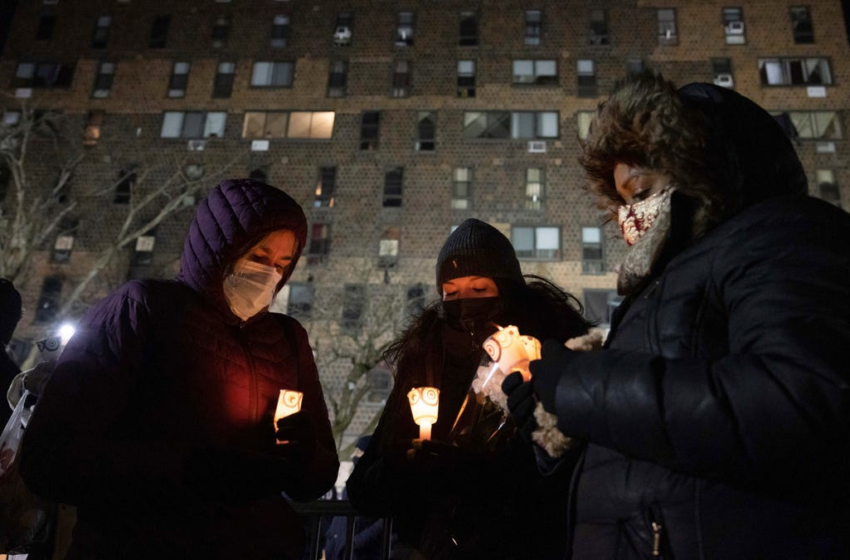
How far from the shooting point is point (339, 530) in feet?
22.1

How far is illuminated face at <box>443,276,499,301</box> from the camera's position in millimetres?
3582

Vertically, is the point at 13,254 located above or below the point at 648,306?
above

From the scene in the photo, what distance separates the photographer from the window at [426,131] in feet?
88.8

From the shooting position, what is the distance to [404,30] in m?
29.0

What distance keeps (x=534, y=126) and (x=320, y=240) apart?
37.0 feet

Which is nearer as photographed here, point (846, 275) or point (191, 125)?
point (846, 275)

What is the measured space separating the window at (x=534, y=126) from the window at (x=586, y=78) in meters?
1.81

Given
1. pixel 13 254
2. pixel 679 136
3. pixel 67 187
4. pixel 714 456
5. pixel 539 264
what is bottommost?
→ pixel 714 456

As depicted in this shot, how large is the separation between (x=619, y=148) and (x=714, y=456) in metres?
1.16

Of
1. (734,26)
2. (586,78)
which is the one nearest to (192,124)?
(586,78)

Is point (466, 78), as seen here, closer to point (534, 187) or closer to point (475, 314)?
point (534, 187)

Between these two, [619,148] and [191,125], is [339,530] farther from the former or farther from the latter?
[191,125]

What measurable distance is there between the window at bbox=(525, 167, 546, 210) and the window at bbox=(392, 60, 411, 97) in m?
7.27

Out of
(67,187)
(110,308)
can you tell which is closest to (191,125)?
(67,187)
